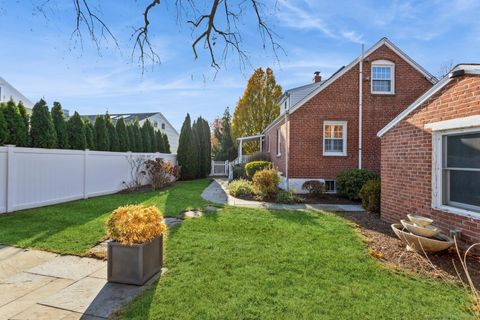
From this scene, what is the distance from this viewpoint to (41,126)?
9469 millimetres

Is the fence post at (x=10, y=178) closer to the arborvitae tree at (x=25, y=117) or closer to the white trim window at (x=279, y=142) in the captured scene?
the arborvitae tree at (x=25, y=117)

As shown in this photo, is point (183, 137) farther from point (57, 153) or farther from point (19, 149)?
point (19, 149)

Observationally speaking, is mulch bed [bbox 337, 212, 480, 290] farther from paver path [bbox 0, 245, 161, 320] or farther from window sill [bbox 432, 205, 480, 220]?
paver path [bbox 0, 245, 161, 320]

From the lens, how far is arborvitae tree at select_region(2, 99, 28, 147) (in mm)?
8453

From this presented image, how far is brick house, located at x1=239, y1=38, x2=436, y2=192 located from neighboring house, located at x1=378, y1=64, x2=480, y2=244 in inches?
212

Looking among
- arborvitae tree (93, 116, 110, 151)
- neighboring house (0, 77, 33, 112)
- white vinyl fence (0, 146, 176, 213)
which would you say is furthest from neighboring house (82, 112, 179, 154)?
white vinyl fence (0, 146, 176, 213)

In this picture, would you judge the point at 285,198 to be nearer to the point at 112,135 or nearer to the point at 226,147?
the point at 112,135

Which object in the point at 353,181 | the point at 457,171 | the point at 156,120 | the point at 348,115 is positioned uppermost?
the point at 156,120

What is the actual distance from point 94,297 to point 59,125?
907cm

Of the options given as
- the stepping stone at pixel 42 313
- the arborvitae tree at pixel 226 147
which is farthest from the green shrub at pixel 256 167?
the arborvitae tree at pixel 226 147

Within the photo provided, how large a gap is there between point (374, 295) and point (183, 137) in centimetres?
1766

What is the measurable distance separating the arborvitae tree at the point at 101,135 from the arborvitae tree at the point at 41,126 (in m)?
3.16

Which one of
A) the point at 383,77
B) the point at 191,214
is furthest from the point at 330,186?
the point at 191,214

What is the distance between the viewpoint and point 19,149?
7770 mm
